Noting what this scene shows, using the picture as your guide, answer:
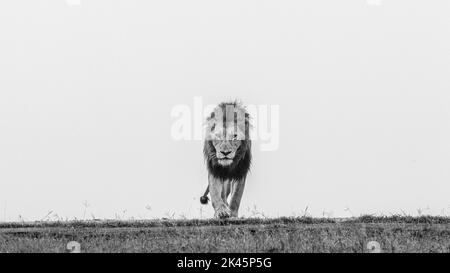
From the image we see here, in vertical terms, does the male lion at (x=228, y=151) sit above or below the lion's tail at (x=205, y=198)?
above

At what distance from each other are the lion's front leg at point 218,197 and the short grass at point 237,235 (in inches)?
113

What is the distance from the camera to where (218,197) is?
45.4ft

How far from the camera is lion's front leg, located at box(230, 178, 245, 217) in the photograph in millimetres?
13930

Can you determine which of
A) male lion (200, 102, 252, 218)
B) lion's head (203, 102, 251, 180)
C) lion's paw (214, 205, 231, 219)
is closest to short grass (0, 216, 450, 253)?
lion's paw (214, 205, 231, 219)

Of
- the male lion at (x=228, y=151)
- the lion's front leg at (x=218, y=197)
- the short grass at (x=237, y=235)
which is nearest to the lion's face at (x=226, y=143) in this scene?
the male lion at (x=228, y=151)

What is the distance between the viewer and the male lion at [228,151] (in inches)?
553

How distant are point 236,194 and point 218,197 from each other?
14.5 inches

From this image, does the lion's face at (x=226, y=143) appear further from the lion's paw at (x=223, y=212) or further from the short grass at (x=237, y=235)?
the short grass at (x=237, y=235)

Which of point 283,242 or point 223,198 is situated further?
point 223,198

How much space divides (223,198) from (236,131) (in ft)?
3.23
